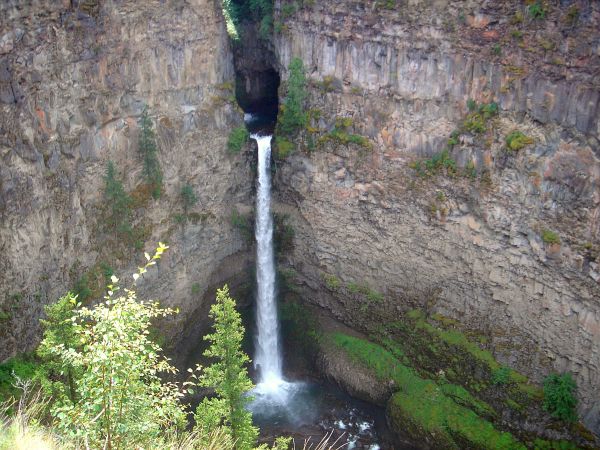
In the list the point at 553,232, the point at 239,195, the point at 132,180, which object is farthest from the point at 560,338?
the point at 132,180

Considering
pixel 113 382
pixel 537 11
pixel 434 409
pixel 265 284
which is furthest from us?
pixel 265 284

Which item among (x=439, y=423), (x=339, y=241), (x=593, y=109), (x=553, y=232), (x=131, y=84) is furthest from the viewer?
(x=339, y=241)

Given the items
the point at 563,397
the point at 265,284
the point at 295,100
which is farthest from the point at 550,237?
the point at 265,284

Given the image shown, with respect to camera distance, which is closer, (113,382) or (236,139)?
(113,382)

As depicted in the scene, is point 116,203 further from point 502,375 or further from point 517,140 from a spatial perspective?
point 502,375

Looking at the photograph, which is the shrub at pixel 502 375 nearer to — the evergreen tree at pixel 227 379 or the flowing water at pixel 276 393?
the flowing water at pixel 276 393

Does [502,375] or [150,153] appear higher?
[150,153]

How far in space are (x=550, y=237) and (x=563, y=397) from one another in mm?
5833

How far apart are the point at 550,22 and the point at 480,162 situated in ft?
17.4

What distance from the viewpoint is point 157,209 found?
2681cm

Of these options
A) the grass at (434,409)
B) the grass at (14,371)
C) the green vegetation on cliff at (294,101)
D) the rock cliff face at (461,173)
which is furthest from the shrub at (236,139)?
the grass at (14,371)

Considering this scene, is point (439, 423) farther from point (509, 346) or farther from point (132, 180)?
point (132, 180)

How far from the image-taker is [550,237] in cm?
2294

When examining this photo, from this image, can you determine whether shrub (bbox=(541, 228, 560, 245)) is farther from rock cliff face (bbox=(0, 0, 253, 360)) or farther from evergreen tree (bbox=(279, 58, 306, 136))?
rock cliff face (bbox=(0, 0, 253, 360))
